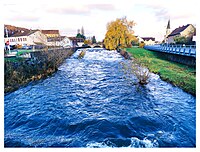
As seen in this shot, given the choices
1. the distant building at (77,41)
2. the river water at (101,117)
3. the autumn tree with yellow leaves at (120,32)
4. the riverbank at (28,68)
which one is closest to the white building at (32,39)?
the riverbank at (28,68)

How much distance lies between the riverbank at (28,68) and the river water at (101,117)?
0.46 metres

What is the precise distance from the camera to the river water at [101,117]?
12.8ft

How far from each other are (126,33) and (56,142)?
15.2 metres

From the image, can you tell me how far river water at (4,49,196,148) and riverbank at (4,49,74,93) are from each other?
46cm

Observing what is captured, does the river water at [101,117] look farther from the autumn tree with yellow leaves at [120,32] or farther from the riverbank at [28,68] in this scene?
the autumn tree with yellow leaves at [120,32]

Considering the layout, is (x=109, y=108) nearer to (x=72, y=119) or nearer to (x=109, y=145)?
(x=72, y=119)

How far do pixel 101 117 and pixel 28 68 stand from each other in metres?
5.68

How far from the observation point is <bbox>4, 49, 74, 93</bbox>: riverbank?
639 centimetres

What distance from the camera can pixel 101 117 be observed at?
16.0 ft

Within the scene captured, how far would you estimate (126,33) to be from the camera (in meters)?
17.4

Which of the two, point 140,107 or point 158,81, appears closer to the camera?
point 140,107

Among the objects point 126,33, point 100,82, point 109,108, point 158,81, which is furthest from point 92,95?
point 126,33
